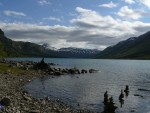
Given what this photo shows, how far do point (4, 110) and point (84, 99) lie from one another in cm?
2458

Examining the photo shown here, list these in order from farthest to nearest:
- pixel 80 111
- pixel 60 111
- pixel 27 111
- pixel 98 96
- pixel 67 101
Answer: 1. pixel 98 96
2. pixel 67 101
3. pixel 80 111
4. pixel 60 111
5. pixel 27 111

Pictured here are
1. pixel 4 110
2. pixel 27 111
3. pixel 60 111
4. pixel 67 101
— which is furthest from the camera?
pixel 67 101

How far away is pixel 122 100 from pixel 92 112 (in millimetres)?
12315

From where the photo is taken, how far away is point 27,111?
32.1 m

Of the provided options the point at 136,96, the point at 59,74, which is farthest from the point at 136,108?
the point at 59,74

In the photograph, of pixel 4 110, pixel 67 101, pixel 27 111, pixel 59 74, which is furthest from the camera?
pixel 59 74

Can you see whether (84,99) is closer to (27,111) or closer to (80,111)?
(80,111)

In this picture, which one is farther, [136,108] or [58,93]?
[58,93]

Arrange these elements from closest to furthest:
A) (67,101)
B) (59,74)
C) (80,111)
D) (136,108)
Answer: (80,111), (136,108), (67,101), (59,74)

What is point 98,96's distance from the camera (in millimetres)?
55750

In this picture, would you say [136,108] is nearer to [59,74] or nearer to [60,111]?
[60,111]

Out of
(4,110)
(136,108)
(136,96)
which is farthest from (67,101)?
(4,110)

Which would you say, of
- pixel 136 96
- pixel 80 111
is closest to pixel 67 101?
pixel 80 111

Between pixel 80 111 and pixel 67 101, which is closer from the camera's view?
pixel 80 111
